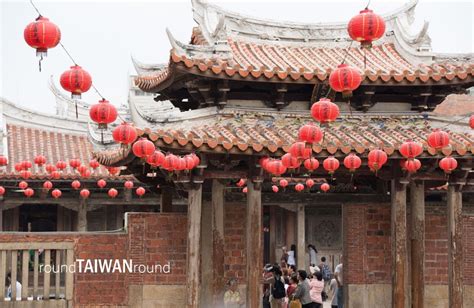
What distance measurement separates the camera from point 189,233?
14.0 m

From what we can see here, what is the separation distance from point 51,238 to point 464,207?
1202cm

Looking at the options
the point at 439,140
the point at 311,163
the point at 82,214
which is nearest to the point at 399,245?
the point at 439,140

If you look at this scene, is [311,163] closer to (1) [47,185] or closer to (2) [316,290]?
(2) [316,290]

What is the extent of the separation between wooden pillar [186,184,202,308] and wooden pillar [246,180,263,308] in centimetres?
89

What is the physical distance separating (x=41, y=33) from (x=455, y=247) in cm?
862

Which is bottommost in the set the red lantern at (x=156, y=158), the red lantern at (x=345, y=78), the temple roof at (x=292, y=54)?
the red lantern at (x=156, y=158)

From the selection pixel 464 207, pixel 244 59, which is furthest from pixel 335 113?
pixel 464 207

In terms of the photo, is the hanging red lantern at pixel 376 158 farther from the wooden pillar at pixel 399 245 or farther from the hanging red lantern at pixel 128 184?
the hanging red lantern at pixel 128 184

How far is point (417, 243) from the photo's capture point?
15258 millimetres

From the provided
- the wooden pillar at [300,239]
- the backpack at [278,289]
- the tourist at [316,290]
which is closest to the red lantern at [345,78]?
the tourist at [316,290]

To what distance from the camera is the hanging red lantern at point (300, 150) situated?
1328cm

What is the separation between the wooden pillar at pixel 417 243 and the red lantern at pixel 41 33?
7.86 metres

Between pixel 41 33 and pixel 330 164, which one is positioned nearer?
pixel 41 33

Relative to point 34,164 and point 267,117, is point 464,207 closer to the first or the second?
point 267,117
